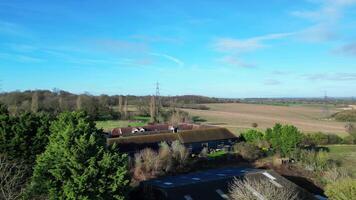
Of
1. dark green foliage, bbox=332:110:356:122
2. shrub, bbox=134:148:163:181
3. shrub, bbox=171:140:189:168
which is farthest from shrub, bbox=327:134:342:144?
shrub, bbox=134:148:163:181

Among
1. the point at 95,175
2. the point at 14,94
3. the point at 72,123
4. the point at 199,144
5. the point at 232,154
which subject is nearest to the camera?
the point at 95,175

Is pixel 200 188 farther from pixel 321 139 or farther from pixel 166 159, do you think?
pixel 321 139

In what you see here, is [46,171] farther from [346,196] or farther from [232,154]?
[232,154]

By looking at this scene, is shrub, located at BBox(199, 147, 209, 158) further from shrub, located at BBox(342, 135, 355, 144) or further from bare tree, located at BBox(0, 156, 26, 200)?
shrub, located at BBox(342, 135, 355, 144)

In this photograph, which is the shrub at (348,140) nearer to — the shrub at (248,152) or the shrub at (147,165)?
the shrub at (248,152)

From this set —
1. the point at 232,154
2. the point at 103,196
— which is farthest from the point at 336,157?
the point at 103,196

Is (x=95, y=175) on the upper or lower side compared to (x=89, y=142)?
lower
